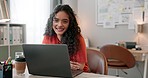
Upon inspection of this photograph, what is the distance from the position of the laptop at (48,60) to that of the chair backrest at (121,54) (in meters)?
1.85

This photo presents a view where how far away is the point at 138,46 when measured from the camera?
11.0 feet

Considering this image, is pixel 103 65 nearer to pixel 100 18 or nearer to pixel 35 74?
pixel 35 74

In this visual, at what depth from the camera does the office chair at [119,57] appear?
9.58 feet

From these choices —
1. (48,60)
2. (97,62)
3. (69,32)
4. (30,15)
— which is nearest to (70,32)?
(69,32)

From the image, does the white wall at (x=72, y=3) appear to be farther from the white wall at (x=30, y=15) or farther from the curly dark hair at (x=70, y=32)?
the curly dark hair at (x=70, y=32)

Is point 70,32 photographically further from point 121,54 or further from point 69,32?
point 121,54

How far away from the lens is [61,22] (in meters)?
1.49

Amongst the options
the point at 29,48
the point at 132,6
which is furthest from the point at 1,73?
the point at 132,6

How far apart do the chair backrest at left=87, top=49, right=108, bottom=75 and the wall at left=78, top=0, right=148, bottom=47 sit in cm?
212

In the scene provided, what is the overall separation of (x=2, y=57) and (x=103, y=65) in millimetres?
1814

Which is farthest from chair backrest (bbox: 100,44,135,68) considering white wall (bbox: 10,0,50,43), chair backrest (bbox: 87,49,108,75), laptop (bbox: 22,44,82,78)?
laptop (bbox: 22,44,82,78)

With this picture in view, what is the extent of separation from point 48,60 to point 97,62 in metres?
0.50

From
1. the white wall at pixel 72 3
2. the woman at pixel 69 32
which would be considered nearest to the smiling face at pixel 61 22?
the woman at pixel 69 32

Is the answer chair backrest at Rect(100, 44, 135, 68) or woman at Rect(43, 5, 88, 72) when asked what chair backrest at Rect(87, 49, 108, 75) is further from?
chair backrest at Rect(100, 44, 135, 68)
